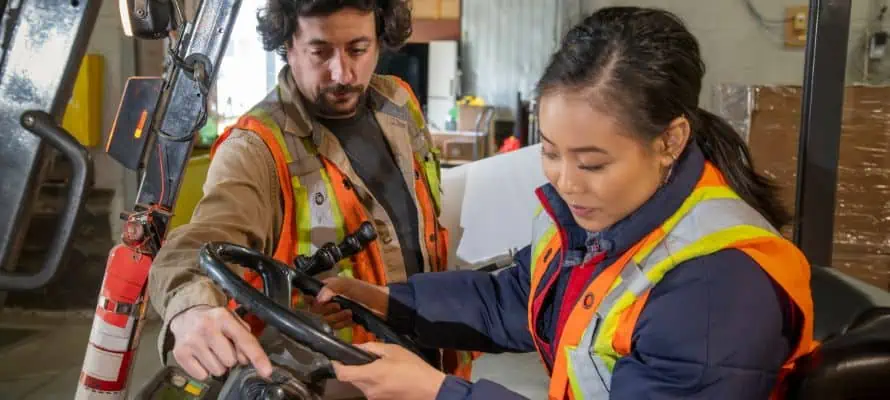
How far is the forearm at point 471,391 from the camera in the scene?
111 centimetres

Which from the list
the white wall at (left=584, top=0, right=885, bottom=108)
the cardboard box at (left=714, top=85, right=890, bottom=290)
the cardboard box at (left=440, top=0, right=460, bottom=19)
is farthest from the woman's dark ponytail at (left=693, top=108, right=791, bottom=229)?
the cardboard box at (left=440, top=0, right=460, bottom=19)

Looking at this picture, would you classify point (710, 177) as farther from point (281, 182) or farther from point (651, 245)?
point (281, 182)

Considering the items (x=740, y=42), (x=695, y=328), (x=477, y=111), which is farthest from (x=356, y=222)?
(x=477, y=111)

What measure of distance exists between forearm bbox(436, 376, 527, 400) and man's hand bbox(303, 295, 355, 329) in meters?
0.34

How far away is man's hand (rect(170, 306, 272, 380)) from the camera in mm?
Answer: 1061

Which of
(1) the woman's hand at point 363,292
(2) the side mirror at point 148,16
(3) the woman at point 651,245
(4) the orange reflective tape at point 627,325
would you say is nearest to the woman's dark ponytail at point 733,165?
(3) the woman at point 651,245

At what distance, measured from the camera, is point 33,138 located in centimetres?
163

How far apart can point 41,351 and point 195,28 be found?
2880mm

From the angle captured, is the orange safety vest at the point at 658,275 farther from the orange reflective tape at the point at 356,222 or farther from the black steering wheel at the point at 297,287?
the orange reflective tape at the point at 356,222

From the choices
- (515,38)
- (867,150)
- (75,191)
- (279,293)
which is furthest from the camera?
(515,38)

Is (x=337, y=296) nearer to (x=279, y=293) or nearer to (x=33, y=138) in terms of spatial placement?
(x=279, y=293)

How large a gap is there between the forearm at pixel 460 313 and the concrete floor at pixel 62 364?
75.4 inches

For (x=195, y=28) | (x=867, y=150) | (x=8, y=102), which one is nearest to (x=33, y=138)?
(x=8, y=102)

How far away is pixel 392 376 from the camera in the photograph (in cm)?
109
